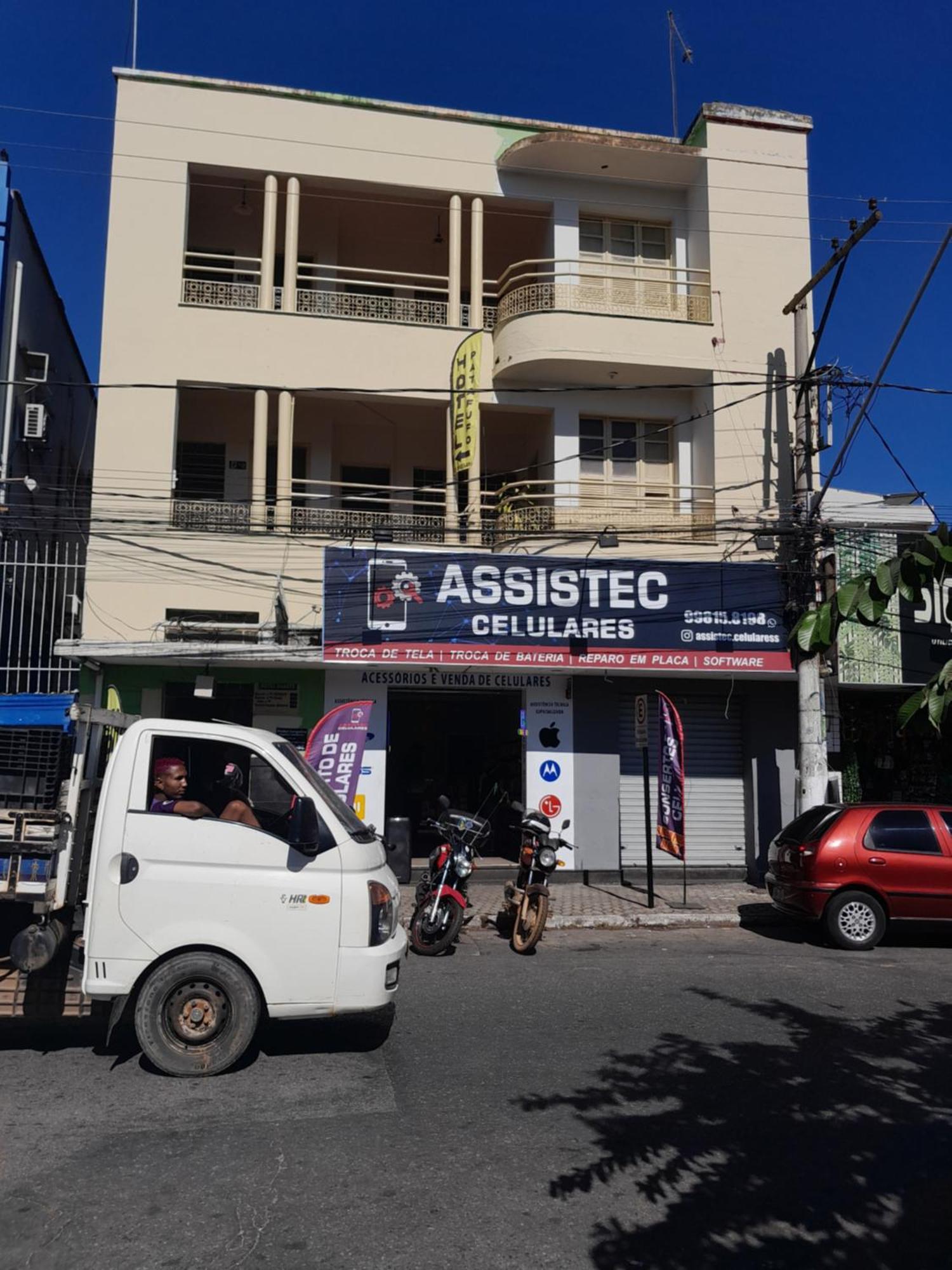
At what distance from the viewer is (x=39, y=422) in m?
15.4

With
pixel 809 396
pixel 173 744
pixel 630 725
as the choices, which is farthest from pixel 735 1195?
pixel 809 396

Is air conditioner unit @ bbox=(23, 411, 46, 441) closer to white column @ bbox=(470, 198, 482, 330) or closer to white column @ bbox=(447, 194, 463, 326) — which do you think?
white column @ bbox=(447, 194, 463, 326)

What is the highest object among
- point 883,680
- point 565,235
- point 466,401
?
point 565,235

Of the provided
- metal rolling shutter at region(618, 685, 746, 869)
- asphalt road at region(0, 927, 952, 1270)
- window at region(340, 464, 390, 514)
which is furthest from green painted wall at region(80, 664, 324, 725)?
asphalt road at region(0, 927, 952, 1270)

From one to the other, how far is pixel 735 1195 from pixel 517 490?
14435mm

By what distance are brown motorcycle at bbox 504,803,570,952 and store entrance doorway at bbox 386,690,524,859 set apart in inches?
Answer: 254

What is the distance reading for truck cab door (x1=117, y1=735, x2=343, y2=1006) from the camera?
19.2 feet

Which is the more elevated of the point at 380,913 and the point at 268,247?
the point at 268,247

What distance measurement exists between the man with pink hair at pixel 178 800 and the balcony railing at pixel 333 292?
441 inches

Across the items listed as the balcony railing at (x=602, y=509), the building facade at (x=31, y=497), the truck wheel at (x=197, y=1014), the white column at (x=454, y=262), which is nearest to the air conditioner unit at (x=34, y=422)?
the building facade at (x=31, y=497)

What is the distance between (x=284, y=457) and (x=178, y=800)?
10555mm

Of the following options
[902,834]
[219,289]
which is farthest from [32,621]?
[902,834]

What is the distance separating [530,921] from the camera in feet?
32.8

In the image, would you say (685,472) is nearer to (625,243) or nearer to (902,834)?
(625,243)
